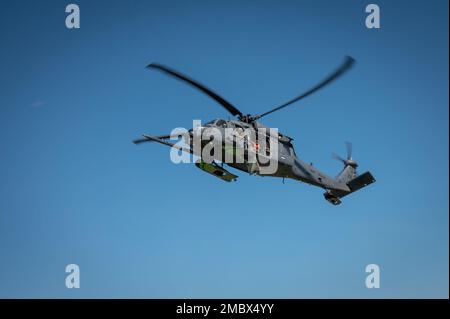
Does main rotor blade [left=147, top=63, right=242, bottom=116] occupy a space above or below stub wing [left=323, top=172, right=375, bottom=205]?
above

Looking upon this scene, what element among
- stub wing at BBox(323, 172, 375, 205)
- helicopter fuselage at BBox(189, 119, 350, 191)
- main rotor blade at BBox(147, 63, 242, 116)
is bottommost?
stub wing at BBox(323, 172, 375, 205)

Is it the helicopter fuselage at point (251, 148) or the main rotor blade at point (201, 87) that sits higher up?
the main rotor blade at point (201, 87)

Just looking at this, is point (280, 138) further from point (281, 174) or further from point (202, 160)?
point (202, 160)

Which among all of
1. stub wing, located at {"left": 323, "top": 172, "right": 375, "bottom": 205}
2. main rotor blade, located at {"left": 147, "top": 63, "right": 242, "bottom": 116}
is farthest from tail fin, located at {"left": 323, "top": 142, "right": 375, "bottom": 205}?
main rotor blade, located at {"left": 147, "top": 63, "right": 242, "bottom": 116}

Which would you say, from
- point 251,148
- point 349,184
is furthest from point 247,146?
point 349,184

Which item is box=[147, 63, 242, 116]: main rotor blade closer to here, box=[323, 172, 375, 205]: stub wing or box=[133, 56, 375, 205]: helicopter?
box=[133, 56, 375, 205]: helicopter

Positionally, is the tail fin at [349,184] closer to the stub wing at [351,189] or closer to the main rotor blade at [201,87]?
the stub wing at [351,189]

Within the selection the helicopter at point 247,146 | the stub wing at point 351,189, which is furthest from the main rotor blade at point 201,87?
the stub wing at point 351,189

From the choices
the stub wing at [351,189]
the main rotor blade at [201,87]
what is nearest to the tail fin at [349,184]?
the stub wing at [351,189]

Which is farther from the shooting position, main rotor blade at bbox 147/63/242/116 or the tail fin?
the tail fin

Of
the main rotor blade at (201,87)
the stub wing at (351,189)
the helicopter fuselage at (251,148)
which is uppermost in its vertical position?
the main rotor blade at (201,87)

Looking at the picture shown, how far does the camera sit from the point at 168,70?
29672mm

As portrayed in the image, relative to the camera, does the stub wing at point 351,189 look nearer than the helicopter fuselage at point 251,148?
No

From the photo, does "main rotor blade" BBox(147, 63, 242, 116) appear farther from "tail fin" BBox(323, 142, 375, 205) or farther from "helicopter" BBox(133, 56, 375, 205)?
"tail fin" BBox(323, 142, 375, 205)
